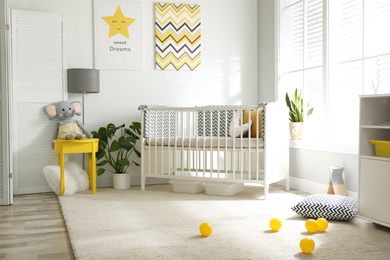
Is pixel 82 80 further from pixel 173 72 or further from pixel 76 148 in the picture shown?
pixel 173 72

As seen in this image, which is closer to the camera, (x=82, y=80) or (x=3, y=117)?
(x=3, y=117)

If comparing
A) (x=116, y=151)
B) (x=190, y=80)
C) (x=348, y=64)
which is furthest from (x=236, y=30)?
(x=116, y=151)

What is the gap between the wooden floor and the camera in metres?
2.05

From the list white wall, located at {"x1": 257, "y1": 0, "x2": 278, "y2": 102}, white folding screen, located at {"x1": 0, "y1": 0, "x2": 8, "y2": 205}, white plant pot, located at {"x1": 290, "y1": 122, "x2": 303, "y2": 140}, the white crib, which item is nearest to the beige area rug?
the white crib

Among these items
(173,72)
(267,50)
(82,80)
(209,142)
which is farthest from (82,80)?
(267,50)

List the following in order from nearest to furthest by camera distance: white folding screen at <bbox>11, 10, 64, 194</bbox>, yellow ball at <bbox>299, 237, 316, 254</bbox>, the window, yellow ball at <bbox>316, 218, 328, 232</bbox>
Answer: yellow ball at <bbox>299, 237, 316, 254</bbox>
yellow ball at <bbox>316, 218, 328, 232</bbox>
the window
white folding screen at <bbox>11, 10, 64, 194</bbox>

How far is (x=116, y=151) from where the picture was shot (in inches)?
165

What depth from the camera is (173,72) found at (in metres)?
4.37

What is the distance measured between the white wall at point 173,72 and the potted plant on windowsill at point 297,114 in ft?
2.71

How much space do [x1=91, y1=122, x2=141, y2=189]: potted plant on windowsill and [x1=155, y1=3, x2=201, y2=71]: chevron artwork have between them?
2.61 feet

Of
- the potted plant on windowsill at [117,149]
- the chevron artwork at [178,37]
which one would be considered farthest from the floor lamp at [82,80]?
the chevron artwork at [178,37]

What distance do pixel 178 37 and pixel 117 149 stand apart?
141cm

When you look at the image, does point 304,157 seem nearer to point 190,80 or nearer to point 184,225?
point 190,80

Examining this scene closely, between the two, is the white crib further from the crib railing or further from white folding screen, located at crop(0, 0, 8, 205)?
white folding screen, located at crop(0, 0, 8, 205)
